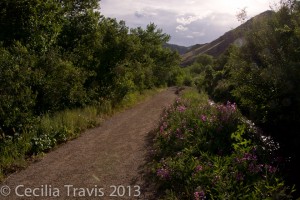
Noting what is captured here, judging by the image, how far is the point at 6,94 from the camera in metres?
9.28

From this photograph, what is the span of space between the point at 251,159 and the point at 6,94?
6729mm

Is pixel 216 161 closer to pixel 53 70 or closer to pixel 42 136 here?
pixel 42 136

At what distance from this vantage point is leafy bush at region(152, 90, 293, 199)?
18.8 feet

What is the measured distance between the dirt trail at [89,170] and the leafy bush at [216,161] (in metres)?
0.66

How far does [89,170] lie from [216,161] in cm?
321

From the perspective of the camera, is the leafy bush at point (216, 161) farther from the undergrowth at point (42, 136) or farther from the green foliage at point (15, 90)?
the green foliage at point (15, 90)

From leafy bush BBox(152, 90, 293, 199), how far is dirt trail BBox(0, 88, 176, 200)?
0.66 meters

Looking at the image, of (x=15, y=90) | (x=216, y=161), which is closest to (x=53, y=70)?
(x=15, y=90)

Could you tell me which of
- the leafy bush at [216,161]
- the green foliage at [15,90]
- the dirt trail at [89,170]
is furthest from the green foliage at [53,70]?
the leafy bush at [216,161]

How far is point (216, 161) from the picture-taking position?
264 inches

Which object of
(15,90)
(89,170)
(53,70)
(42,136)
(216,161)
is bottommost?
(89,170)

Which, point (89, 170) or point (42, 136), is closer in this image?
point (89, 170)

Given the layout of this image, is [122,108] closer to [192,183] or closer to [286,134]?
[286,134]

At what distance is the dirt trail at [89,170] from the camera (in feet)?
22.8
